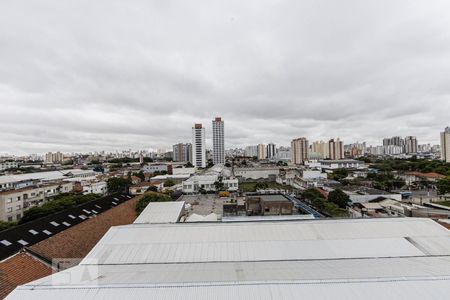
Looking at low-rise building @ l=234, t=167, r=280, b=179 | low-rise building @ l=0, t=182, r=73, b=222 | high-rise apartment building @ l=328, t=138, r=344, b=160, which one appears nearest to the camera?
low-rise building @ l=0, t=182, r=73, b=222

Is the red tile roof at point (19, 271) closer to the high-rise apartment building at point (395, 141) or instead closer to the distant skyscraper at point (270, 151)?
the distant skyscraper at point (270, 151)

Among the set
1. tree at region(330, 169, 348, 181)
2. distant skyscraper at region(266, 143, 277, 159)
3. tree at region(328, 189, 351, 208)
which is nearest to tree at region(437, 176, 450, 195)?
tree at region(328, 189, 351, 208)

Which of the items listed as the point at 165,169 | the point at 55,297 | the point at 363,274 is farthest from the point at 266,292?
the point at 165,169

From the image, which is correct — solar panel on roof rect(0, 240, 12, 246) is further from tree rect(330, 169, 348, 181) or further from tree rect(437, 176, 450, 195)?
tree rect(330, 169, 348, 181)

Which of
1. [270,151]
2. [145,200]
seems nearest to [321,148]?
[270,151]

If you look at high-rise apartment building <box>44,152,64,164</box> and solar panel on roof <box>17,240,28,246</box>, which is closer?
solar panel on roof <box>17,240,28,246</box>

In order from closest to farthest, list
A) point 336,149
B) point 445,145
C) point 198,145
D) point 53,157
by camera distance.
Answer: point 445,145 < point 198,145 < point 336,149 < point 53,157

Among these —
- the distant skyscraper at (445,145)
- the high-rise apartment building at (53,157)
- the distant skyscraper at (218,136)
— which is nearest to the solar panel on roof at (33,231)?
the distant skyscraper at (218,136)

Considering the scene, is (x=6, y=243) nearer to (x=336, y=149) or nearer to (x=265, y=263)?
(x=265, y=263)
